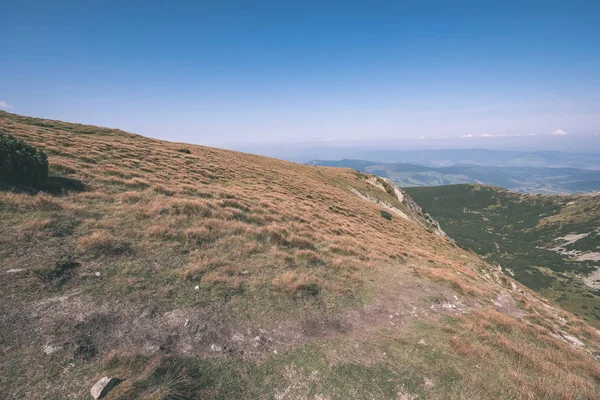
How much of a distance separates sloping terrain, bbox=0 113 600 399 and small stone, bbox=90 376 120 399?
0.23 m

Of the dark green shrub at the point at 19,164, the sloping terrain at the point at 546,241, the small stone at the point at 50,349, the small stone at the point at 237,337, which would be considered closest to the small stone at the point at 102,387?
the small stone at the point at 50,349

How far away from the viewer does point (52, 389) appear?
4.96 metres

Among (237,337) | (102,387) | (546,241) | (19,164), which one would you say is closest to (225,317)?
(237,337)

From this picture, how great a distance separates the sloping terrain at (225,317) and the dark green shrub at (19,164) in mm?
1128

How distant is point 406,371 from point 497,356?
169 inches

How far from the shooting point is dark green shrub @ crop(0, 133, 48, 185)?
11.5m

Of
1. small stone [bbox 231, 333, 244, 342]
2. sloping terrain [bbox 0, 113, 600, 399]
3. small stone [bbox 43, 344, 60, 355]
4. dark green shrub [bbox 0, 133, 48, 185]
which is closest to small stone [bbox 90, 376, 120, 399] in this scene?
sloping terrain [bbox 0, 113, 600, 399]

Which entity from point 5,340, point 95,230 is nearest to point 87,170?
point 95,230

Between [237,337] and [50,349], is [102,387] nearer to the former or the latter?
[50,349]

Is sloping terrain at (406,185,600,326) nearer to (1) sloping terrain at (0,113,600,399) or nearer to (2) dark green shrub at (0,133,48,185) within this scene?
A: (1) sloping terrain at (0,113,600,399)

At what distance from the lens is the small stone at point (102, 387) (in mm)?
4918

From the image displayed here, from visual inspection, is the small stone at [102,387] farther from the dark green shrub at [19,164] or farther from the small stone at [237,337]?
the dark green shrub at [19,164]

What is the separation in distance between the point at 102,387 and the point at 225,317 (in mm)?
3496

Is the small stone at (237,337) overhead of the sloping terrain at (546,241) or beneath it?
overhead
